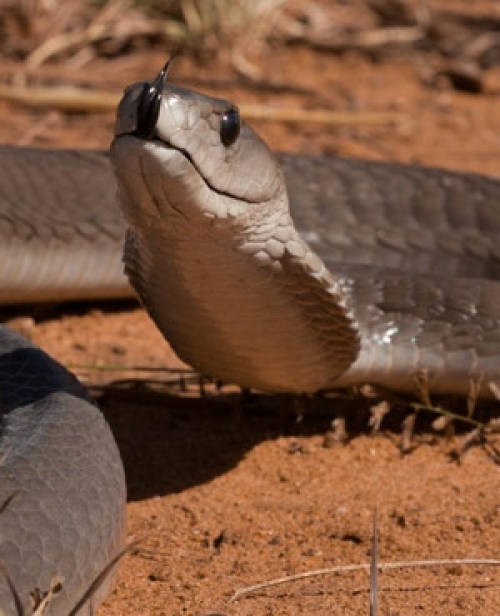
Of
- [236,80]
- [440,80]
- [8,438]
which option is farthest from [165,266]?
[440,80]

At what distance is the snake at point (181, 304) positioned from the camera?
2.83 metres

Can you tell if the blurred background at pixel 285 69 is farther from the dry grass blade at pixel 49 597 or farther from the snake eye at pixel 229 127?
the dry grass blade at pixel 49 597

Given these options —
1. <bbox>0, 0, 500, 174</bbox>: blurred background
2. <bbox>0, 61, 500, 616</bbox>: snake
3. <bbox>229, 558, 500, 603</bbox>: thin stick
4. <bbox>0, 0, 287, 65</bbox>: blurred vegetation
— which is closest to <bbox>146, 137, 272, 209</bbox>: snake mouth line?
<bbox>0, 61, 500, 616</bbox>: snake

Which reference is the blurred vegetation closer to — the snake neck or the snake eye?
the snake neck

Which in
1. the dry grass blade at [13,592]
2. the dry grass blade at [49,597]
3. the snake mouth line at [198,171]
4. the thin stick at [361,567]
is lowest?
the thin stick at [361,567]

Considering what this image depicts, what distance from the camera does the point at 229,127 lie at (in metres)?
3.08

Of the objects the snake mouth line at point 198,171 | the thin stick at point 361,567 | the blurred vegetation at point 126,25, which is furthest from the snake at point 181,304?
the blurred vegetation at point 126,25

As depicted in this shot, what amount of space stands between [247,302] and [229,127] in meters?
Result: 0.43

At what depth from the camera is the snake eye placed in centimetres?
306

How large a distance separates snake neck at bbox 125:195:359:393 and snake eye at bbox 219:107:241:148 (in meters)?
0.17

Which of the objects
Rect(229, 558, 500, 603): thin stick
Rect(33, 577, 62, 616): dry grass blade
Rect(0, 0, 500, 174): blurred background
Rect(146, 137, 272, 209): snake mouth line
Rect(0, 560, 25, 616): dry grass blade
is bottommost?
Rect(0, 0, 500, 174): blurred background

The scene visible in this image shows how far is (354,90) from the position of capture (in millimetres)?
7316

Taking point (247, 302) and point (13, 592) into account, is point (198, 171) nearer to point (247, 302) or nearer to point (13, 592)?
point (247, 302)

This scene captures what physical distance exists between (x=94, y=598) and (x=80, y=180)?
253cm
